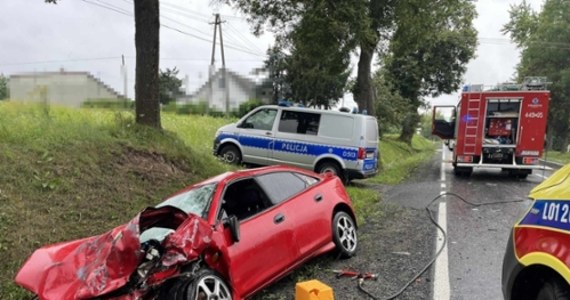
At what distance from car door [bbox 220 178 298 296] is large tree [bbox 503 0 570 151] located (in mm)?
38669

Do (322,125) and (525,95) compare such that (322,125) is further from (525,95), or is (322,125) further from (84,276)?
(84,276)

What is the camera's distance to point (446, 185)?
1269 centimetres

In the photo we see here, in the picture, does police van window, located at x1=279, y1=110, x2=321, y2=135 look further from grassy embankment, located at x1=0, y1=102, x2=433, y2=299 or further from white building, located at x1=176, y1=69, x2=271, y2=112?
grassy embankment, located at x1=0, y1=102, x2=433, y2=299

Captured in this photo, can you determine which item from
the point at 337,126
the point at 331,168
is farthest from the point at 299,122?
the point at 331,168

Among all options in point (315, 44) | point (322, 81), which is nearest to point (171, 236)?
point (315, 44)

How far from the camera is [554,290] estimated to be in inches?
114

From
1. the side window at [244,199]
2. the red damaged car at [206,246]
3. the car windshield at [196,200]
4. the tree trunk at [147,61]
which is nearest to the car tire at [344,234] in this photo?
the red damaged car at [206,246]

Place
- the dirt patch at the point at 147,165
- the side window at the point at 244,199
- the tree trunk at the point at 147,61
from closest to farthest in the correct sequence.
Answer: the side window at the point at 244,199, the dirt patch at the point at 147,165, the tree trunk at the point at 147,61

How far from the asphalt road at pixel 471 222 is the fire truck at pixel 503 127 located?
634mm

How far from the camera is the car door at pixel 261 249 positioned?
4.29 m

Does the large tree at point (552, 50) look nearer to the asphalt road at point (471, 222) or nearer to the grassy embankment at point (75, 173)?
the asphalt road at point (471, 222)

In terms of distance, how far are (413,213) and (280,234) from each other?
4.59 metres

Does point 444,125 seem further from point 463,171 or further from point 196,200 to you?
point 196,200

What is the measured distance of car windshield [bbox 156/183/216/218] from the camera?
180 inches
